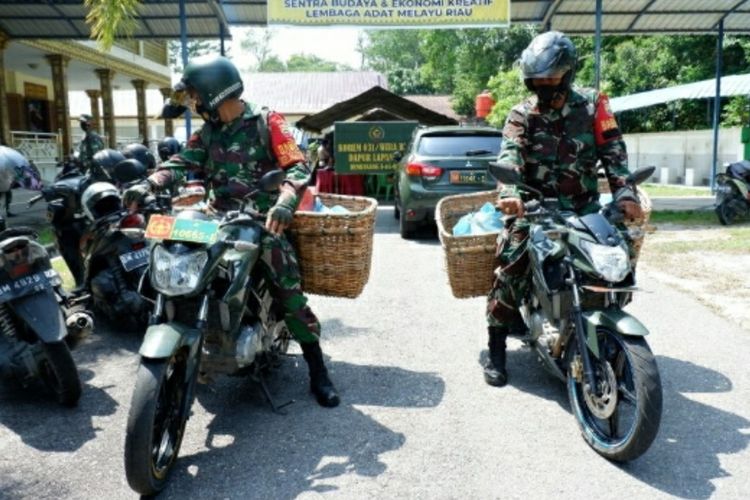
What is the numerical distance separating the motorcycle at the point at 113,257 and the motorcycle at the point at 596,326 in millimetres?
2935

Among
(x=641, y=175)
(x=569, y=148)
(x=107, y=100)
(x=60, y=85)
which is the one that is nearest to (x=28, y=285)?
(x=569, y=148)

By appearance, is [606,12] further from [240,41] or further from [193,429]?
[240,41]

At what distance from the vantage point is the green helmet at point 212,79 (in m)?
3.71

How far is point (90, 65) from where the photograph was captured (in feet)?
70.7

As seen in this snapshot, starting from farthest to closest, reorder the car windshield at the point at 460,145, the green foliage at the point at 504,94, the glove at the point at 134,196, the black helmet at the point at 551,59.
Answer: the green foliage at the point at 504,94 < the car windshield at the point at 460,145 < the black helmet at the point at 551,59 < the glove at the point at 134,196

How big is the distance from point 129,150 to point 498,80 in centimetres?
2772

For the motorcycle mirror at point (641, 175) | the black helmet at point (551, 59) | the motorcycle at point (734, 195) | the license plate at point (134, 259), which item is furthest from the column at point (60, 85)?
the motorcycle mirror at point (641, 175)

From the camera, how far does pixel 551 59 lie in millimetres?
3779

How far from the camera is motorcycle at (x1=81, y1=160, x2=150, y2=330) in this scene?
5.20m

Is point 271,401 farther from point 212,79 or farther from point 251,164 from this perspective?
point 212,79

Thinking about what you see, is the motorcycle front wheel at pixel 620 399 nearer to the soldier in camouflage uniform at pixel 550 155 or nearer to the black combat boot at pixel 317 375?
the soldier in camouflage uniform at pixel 550 155

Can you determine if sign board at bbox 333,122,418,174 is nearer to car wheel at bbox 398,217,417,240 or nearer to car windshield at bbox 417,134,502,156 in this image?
car wheel at bbox 398,217,417,240

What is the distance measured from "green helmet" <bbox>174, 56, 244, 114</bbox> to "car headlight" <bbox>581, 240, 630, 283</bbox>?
2077mm

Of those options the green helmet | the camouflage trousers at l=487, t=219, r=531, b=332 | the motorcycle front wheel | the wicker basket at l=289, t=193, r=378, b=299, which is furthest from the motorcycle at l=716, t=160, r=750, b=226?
the green helmet
